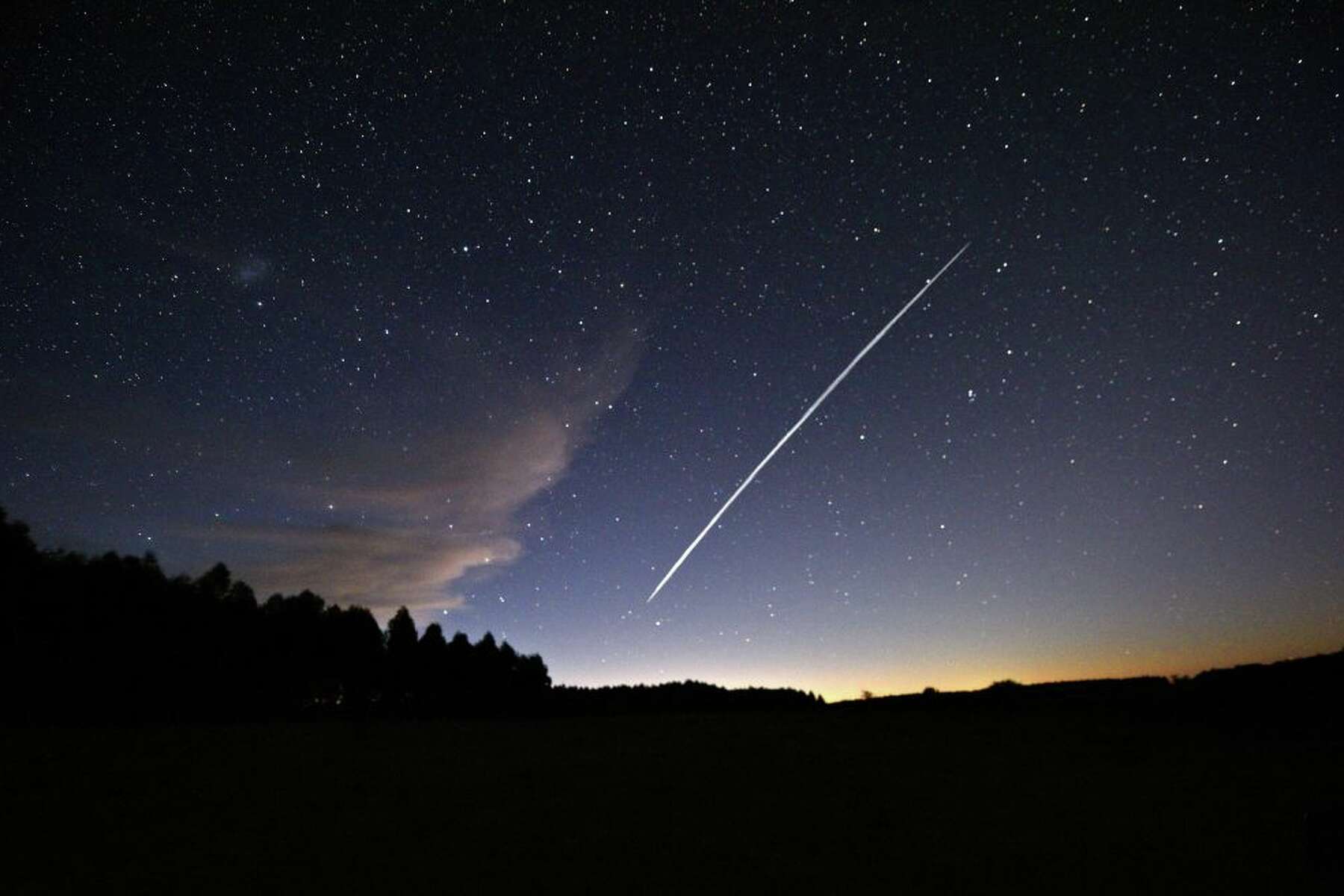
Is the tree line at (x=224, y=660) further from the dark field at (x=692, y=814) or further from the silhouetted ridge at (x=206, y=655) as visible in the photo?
the dark field at (x=692, y=814)

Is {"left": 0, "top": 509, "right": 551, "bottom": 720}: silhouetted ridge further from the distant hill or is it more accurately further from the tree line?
the distant hill

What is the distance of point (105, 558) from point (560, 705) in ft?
83.6

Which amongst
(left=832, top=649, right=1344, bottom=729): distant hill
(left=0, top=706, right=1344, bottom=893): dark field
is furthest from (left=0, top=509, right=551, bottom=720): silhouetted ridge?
(left=832, top=649, right=1344, bottom=729): distant hill

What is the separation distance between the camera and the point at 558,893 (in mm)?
7180

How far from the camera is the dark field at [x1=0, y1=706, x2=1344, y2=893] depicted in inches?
297

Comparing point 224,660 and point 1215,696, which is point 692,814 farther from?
point 224,660

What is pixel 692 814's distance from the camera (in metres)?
10.3

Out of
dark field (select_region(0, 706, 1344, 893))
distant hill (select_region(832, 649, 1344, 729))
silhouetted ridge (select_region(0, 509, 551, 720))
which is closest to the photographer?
dark field (select_region(0, 706, 1344, 893))

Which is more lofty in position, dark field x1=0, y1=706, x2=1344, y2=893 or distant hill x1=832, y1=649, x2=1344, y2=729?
distant hill x1=832, y1=649, x2=1344, y2=729

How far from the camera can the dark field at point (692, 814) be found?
753cm

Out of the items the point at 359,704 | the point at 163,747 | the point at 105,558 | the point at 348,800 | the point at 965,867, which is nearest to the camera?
the point at 965,867

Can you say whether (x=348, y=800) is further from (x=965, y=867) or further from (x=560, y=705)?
(x=560, y=705)

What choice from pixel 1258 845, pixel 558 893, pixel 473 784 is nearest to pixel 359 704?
pixel 473 784

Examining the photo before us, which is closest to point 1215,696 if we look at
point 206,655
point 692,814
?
point 692,814
